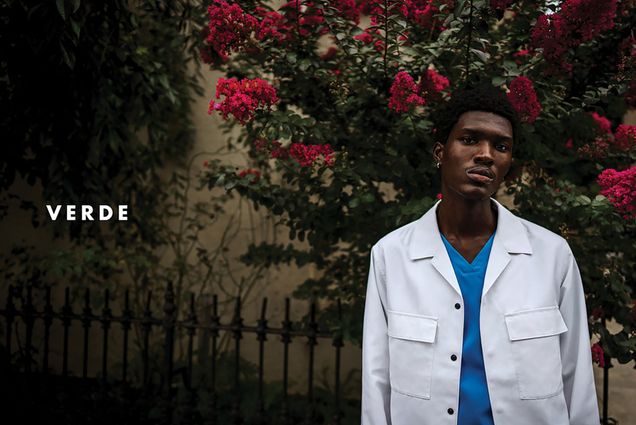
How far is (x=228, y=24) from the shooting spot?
106 inches

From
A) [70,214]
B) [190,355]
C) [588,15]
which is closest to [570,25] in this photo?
[588,15]

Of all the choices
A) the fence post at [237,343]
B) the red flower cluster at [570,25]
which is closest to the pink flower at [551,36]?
the red flower cluster at [570,25]

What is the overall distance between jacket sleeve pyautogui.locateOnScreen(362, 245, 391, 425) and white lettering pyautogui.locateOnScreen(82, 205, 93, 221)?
3001mm

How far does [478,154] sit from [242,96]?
44.8 inches

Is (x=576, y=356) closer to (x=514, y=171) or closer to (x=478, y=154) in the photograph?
(x=478, y=154)

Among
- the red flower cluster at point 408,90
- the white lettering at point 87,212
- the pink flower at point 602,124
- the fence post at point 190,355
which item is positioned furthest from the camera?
the white lettering at point 87,212

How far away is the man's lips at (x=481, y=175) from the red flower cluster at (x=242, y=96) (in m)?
1.11

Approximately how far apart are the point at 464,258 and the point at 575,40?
4.10ft

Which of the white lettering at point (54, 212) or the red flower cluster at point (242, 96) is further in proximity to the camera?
the white lettering at point (54, 212)

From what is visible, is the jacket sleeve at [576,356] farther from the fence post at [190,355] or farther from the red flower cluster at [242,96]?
the fence post at [190,355]

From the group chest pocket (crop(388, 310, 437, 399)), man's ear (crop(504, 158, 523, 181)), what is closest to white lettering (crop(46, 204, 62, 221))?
man's ear (crop(504, 158, 523, 181))

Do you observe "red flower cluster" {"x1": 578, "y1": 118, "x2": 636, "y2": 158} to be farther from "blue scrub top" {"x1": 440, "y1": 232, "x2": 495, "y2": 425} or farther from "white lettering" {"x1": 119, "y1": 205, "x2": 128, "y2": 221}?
"white lettering" {"x1": 119, "y1": 205, "x2": 128, "y2": 221}

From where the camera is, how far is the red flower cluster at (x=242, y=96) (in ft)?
8.44

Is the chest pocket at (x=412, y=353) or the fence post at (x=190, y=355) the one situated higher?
the chest pocket at (x=412, y=353)
